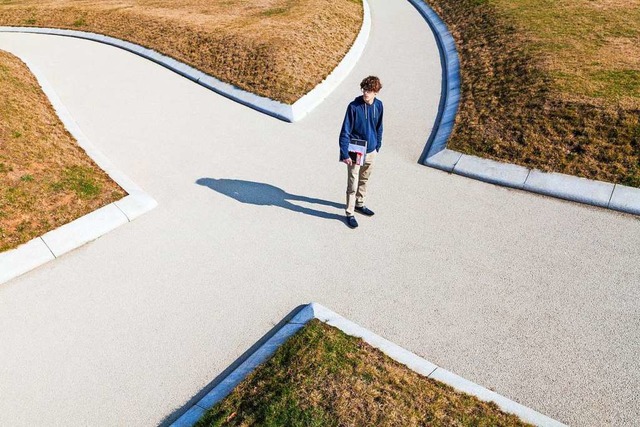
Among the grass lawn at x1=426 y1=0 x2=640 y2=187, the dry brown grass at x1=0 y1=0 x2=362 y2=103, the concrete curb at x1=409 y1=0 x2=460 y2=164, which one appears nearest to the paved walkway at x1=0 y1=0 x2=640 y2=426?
the concrete curb at x1=409 y1=0 x2=460 y2=164

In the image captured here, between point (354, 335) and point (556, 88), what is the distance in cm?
672

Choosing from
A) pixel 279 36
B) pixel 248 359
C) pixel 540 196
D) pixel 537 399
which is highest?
pixel 279 36

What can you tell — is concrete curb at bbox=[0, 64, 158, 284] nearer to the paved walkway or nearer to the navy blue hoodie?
the paved walkway

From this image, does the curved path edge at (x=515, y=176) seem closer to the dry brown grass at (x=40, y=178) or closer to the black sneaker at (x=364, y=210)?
the black sneaker at (x=364, y=210)

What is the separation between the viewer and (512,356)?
5152 mm

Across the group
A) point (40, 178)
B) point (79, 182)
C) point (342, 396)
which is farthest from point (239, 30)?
point (342, 396)

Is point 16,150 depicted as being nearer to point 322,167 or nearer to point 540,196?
A: point 322,167

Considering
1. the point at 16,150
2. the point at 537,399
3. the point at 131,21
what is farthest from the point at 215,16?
the point at 537,399

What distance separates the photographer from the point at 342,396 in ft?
15.1

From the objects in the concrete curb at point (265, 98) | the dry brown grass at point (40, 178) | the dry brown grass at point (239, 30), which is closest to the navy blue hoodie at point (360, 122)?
the concrete curb at point (265, 98)

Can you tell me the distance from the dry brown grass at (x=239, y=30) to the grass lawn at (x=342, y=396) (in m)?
6.99

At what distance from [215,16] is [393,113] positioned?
27.8ft

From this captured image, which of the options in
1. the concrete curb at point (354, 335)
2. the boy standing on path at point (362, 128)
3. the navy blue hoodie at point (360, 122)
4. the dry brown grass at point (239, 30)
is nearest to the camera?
the concrete curb at point (354, 335)

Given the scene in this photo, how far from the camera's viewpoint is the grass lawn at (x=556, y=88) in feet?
25.6
